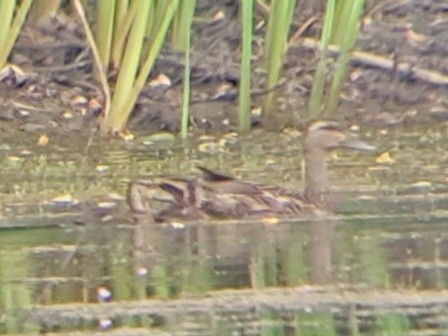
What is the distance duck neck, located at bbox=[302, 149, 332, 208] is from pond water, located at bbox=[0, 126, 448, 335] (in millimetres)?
99

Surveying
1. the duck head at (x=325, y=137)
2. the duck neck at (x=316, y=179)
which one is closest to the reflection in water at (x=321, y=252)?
the duck neck at (x=316, y=179)

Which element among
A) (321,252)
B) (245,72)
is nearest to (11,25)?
(245,72)

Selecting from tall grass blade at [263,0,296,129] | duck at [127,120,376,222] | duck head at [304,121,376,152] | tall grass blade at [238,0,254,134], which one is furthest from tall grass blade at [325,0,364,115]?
duck at [127,120,376,222]

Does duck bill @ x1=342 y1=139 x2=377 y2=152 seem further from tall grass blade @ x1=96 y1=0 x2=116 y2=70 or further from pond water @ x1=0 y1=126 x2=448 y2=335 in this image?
tall grass blade @ x1=96 y1=0 x2=116 y2=70

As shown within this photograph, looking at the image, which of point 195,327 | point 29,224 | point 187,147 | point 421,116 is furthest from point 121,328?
point 421,116

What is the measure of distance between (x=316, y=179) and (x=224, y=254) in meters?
1.28

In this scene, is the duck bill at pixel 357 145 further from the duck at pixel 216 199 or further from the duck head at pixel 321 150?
the duck at pixel 216 199

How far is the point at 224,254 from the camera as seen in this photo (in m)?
6.46

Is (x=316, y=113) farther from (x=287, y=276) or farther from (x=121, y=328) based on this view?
(x=121, y=328)

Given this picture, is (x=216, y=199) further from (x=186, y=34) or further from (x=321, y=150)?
(x=186, y=34)

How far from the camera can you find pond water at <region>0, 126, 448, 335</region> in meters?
5.39

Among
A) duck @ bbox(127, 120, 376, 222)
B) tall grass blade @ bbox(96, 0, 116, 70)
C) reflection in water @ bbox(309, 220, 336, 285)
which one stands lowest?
reflection in water @ bbox(309, 220, 336, 285)

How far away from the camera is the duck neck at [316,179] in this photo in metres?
→ 7.33

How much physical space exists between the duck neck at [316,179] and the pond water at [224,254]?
99 millimetres
